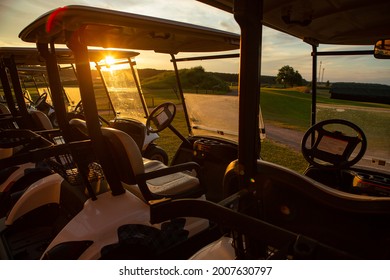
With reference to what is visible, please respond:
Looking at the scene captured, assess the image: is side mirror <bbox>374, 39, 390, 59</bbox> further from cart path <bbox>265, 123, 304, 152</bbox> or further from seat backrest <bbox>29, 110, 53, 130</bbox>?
cart path <bbox>265, 123, 304, 152</bbox>

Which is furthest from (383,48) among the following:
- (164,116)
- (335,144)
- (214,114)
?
(164,116)

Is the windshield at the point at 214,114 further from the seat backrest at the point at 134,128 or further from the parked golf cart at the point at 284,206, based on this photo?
the parked golf cart at the point at 284,206

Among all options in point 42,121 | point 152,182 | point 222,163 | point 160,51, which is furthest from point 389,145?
point 42,121

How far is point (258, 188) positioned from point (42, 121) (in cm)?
353

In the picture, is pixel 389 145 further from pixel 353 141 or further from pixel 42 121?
pixel 42 121

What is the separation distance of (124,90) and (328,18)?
3355 mm

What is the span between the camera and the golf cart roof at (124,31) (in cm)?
138

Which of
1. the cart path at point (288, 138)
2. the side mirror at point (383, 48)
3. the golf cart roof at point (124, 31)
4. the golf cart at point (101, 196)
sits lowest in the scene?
the cart path at point (288, 138)

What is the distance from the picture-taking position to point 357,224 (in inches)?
34.1

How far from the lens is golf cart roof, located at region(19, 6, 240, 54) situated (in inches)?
54.2

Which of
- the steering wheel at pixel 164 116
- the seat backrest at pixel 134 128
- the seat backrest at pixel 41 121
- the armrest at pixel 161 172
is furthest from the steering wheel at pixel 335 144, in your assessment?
the seat backrest at pixel 41 121

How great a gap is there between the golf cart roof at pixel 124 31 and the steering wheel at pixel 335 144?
1075 millimetres

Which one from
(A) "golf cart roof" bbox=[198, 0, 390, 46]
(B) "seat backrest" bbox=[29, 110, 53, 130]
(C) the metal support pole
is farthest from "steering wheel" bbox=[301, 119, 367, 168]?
(B) "seat backrest" bbox=[29, 110, 53, 130]

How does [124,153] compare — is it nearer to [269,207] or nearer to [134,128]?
[269,207]
